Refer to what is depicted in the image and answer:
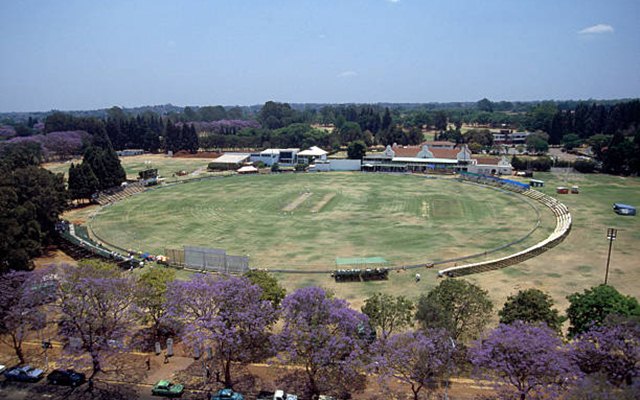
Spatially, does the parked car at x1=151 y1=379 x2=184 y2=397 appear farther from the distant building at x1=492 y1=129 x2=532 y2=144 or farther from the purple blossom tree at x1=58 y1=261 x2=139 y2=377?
the distant building at x1=492 y1=129 x2=532 y2=144

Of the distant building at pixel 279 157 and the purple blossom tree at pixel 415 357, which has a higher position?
the distant building at pixel 279 157

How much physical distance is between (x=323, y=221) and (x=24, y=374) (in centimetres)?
3573

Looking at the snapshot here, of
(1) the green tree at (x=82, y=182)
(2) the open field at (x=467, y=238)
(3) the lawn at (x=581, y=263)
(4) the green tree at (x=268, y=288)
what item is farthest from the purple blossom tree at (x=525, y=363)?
(1) the green tree at (x=82, y=182)

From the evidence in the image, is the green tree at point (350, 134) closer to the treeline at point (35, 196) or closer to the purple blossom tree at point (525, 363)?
the treeline at point (35, 196)

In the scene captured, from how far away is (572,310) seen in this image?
25.3 metres

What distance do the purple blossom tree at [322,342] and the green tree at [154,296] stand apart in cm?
876

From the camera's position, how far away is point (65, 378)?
2277 centimetres

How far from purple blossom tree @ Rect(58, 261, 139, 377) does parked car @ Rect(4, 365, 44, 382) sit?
1801 millimetres

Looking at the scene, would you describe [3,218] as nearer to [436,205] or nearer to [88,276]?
[88,276]

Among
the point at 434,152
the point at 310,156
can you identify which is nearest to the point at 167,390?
the point at 434,152

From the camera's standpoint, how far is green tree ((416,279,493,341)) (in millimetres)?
24078

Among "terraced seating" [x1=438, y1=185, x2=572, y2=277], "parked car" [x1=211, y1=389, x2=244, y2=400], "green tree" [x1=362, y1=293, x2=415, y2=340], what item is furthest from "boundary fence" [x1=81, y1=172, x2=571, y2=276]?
"parked car" [x1=211, y1=389, x2=244, y2=400]

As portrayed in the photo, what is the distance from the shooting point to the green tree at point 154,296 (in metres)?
26.7

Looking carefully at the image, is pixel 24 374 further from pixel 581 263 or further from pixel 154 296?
pixel 581 263
